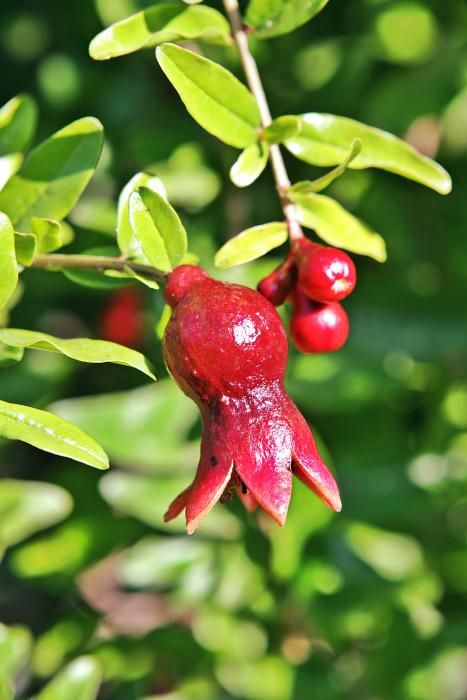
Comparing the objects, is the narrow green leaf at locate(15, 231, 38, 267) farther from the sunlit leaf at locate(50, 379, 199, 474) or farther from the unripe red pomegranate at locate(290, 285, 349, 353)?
the sunlit leaf at locate(50, 379, 199, 474)

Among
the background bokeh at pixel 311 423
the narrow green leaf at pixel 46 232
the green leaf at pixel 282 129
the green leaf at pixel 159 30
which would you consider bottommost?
the background bokeh at pixel 311 423

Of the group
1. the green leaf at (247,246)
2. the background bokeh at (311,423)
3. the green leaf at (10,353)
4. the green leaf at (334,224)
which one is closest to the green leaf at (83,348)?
the green leaf at (10,353)

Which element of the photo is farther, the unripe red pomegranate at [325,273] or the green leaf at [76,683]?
the green leaf at [76,683]

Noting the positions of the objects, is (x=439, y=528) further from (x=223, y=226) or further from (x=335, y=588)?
(x=223, y=226)

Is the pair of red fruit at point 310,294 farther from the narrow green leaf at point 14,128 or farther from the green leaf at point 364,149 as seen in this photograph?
the narrow green leaf at point 14,128

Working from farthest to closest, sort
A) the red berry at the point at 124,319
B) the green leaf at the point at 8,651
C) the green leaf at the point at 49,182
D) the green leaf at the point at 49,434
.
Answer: the red berry at the point at 124,319
the green leaf at the point at 8,651
the green leaf at the point at 49,182
the green leaf at the point at 49,434

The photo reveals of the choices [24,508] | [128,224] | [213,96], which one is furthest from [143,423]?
[213,96]

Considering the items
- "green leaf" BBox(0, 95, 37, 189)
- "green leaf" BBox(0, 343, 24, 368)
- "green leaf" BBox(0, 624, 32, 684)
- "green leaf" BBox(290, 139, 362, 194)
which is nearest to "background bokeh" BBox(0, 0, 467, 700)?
"green leaf" BBox(0, 624, 32, 684)

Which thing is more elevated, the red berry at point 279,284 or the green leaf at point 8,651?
the red berry at point 279,284
